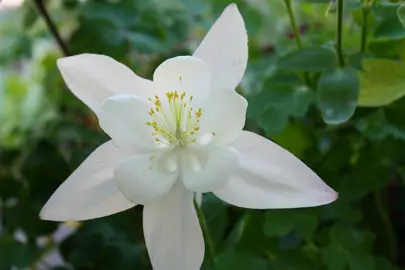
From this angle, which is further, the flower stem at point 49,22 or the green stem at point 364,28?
the flower stem at point 49,22

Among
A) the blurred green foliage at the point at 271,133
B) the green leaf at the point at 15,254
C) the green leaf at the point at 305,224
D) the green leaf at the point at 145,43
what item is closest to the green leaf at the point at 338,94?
the blurred green foliage at the point at 271,133

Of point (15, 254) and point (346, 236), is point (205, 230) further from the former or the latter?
point (15, 254)

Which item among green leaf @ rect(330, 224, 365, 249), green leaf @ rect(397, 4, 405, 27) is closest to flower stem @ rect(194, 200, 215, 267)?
green leaf @ rect(330, 224, 365, 249)

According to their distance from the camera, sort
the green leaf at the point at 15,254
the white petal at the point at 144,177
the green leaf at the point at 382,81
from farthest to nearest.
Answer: the green leaf at the point at 15,254, the green leaf at the point at 382,81, the white petal at the point at 144,177

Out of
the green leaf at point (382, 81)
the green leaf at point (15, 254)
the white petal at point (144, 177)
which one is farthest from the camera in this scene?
the green leaf at point (15, 254)

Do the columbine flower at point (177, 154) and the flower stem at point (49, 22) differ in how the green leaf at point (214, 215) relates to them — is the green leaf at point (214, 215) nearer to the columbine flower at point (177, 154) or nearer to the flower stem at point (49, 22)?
the columbine flower at point (177, 154)

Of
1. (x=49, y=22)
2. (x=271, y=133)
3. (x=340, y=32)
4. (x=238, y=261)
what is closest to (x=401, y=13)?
(x=340, y=32)
